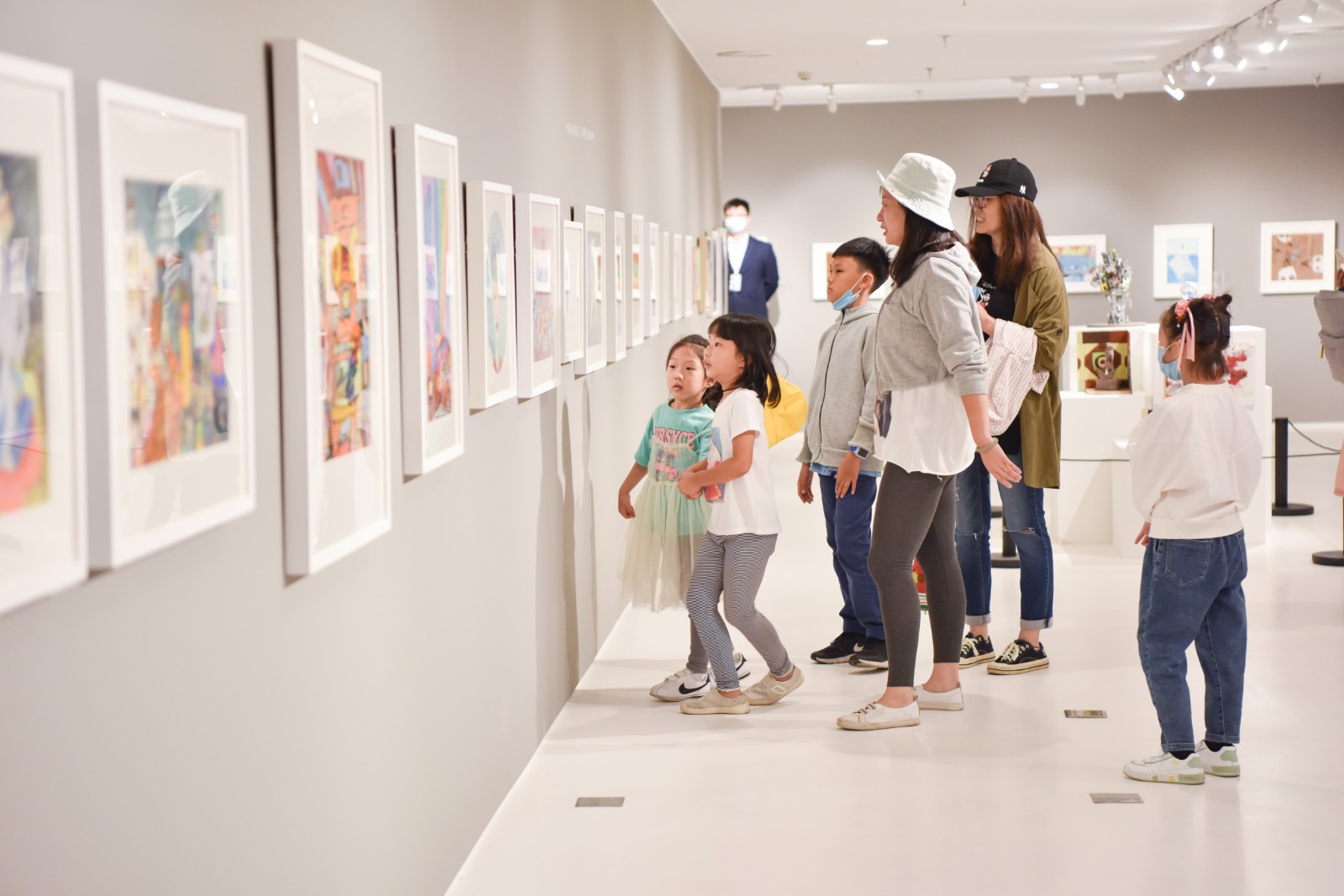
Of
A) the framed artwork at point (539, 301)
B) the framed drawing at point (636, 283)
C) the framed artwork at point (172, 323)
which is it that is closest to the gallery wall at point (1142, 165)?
the framed drawing at point (636, 283)

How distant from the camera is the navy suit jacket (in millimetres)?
11742

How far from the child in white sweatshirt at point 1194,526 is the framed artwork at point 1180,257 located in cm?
1025

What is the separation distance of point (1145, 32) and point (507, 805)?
7.00 m

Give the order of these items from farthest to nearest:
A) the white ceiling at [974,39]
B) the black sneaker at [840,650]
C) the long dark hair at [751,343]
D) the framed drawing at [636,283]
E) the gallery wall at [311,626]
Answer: the white ceiling at [974,39] < the framed drawing at [636,283] < the black sneaker at [840,650] < the long dark hair at [751,343] < the gallery wall at [311,626]

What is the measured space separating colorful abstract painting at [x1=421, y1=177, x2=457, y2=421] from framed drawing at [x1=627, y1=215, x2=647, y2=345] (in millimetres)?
2757

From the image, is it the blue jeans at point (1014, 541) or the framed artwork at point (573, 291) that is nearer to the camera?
the framed artwork at point (573, 291)

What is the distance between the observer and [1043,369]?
14.9ft

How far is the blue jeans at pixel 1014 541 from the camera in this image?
15.5 feet

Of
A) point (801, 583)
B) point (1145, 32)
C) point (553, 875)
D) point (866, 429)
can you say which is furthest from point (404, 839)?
point (1145, 32)

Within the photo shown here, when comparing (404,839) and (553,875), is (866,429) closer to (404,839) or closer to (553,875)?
(553,875)

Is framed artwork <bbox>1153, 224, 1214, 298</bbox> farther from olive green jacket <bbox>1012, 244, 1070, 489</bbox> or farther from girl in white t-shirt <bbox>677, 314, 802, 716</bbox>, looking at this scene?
girl in white t-shirt <bbox>677, 314, 802, 716</bbox>

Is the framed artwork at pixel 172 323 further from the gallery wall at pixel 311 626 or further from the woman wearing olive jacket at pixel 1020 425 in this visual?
the woman wearing olive jacket at pixel 1020 425

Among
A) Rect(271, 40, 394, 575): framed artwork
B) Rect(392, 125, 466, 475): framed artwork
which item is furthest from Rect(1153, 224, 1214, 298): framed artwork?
Rect(271, 40, 394, 575): framed artwork

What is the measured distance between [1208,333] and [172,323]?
278 cm
